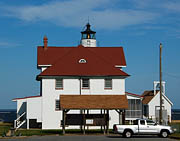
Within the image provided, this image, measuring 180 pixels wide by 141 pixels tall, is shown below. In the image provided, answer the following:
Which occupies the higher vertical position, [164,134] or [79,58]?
[79,58]

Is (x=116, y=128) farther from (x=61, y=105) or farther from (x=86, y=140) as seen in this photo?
(x=61, y=105)

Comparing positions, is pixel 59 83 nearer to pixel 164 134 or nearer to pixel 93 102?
pixel 93 102

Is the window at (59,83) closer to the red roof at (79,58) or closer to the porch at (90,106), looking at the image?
the red roof at (79,58)

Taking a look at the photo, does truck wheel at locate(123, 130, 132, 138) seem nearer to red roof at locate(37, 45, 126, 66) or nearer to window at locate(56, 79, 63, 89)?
window at locate(56, 79, 63, 89)

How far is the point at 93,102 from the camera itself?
138 feet

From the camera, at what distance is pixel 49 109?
166 ft

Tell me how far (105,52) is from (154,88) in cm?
1663

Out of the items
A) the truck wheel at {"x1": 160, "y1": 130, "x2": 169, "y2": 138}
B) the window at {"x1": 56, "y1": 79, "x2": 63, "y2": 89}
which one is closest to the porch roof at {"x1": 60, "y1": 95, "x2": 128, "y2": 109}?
the truck wheel at {"x1": 160, "y1": 130, "x2": 169, "y2": 138}

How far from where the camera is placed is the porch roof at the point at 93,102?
41.0m

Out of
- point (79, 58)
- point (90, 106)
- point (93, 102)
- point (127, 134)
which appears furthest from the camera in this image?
point (79, 58)

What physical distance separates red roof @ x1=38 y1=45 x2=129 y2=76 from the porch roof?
897cm

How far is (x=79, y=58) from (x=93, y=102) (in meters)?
13.1

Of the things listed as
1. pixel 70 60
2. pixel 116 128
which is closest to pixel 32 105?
pixel 70 60

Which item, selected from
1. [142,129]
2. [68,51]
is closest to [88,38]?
[68,51]
